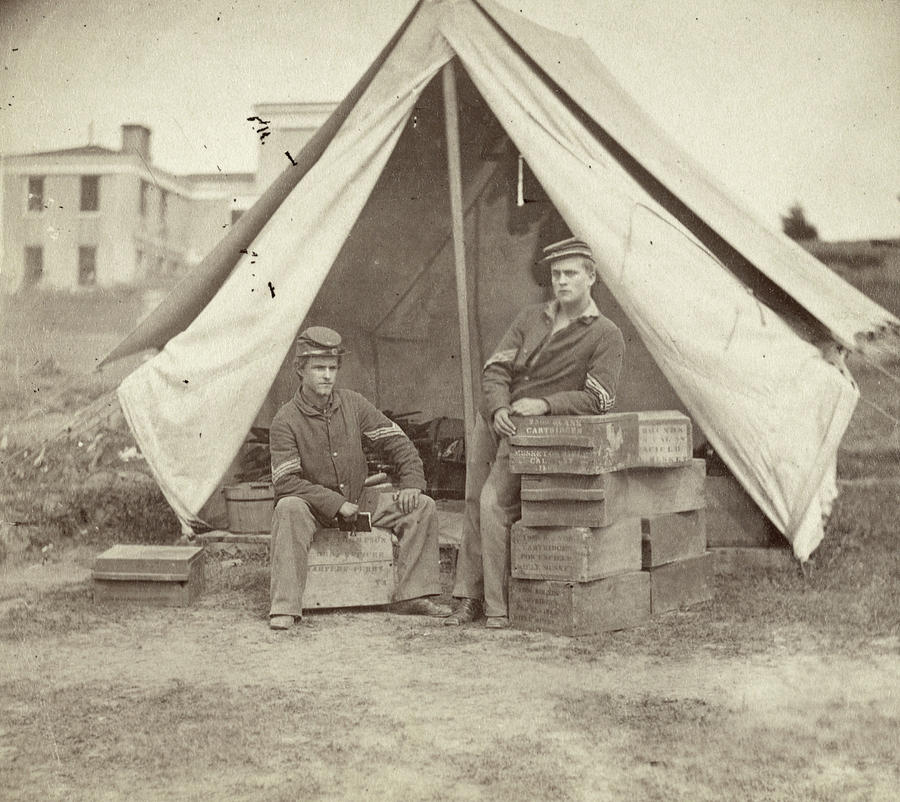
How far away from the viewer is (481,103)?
639 centimetres

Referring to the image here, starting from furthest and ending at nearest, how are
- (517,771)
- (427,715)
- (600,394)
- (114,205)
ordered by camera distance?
(114,205) → (600,394) → (427,715) → (517,771)

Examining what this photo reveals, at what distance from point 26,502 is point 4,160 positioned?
2.11 metres

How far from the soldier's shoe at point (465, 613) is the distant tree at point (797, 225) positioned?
2373mm

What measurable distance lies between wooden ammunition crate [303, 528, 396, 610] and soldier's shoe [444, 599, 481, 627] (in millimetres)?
296

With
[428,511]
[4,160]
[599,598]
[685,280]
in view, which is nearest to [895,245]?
[685,280]

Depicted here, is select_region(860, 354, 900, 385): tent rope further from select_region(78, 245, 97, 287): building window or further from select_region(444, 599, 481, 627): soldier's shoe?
select_region(78, 245, 97, 287): building window

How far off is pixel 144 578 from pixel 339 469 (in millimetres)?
963

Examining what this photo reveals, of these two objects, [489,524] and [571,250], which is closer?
[489,524]

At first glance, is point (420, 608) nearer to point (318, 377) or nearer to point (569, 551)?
point (569, 551)

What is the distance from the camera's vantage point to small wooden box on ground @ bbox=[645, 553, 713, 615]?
13.9 feet

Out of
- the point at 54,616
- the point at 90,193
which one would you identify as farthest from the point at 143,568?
the point at 90,193

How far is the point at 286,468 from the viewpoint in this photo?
429 centimetres

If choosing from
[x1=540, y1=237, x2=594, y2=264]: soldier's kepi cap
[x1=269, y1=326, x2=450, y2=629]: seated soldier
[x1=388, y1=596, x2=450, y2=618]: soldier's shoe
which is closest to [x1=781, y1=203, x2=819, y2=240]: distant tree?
[x1=540, y1=237, x2=594, y2=264]: soldier's kepi cap

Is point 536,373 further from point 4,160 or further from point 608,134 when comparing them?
point 4,160
